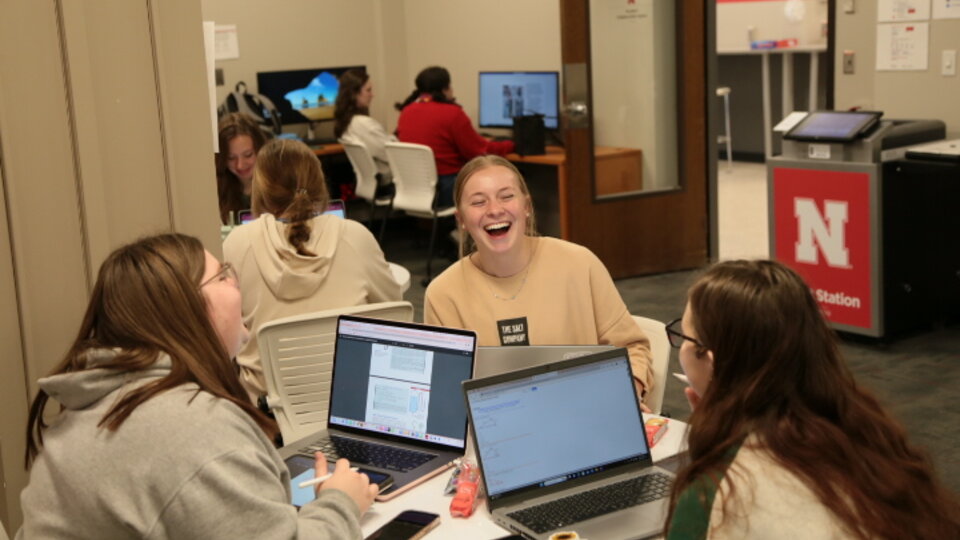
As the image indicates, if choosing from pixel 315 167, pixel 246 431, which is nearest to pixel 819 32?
pixel 315 167

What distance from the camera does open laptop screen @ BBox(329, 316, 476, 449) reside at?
2.42m

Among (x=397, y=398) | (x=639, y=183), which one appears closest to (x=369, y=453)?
(x=397, y=398)

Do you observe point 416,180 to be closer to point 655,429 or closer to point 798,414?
point 655,429

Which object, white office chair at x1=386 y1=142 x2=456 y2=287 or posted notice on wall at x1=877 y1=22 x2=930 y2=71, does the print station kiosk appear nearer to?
posted notice on wall at x1=877 y1=22 x2=930 y2=71

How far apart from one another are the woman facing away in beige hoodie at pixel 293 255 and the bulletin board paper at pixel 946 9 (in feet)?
11.8

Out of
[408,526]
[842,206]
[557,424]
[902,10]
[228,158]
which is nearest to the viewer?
[408,526]

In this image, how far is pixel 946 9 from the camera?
563cm

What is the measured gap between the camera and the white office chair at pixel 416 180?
6.99 m

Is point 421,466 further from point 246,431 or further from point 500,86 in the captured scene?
point 500,86

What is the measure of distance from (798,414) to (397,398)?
1.05 meters

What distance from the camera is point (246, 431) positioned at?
1.77 meters

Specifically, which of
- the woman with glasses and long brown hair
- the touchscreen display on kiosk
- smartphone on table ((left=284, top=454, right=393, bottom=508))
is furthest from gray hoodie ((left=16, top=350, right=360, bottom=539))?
the touchscreen display on kiosk

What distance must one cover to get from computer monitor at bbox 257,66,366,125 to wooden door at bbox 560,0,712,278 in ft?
7.35

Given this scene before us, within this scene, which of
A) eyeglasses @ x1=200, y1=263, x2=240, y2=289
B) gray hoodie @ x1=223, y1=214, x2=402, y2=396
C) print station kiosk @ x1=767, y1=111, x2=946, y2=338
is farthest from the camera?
print station kiosk @ x1=767, y1=111, x2=946, y2=338
